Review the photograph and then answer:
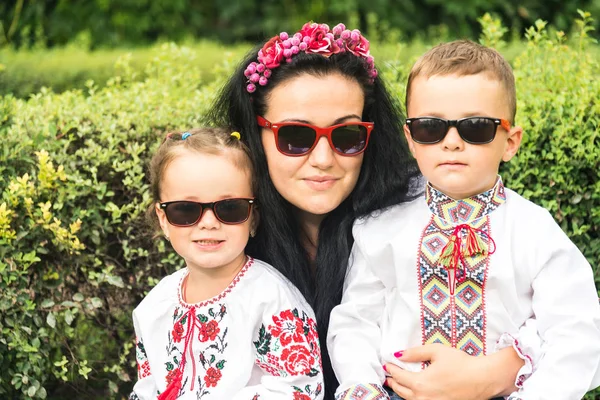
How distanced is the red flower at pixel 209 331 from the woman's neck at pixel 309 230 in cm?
63

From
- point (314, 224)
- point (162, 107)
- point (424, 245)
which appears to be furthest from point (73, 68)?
point (424, 245)

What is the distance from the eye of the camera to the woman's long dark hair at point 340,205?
3.11 metres

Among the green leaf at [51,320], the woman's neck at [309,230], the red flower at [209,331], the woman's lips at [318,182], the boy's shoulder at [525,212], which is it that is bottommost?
the green leaf at [51,320]

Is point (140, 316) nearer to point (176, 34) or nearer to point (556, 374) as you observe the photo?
point (556, 374)

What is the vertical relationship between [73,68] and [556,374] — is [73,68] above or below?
above

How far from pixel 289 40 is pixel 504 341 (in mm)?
1377

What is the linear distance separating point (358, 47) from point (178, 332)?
1303 millimetres

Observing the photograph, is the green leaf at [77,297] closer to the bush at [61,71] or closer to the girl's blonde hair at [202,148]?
the girl's blonde hair at [202,148]

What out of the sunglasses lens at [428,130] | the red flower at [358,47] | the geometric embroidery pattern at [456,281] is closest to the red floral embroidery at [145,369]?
the geometric embroidery pattern at [456,281]

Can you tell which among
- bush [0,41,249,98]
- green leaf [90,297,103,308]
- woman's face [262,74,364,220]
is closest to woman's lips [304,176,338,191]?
woman's face [262,74,364,220]

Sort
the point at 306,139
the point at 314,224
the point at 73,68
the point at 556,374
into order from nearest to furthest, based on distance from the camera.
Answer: the point at 556,374 → the point at 306,139 → the point at 314,224 → the point at 73,68

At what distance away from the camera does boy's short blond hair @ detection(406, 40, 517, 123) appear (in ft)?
8.84

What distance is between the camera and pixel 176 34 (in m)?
10.5

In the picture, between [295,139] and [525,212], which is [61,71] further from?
[525,212]
